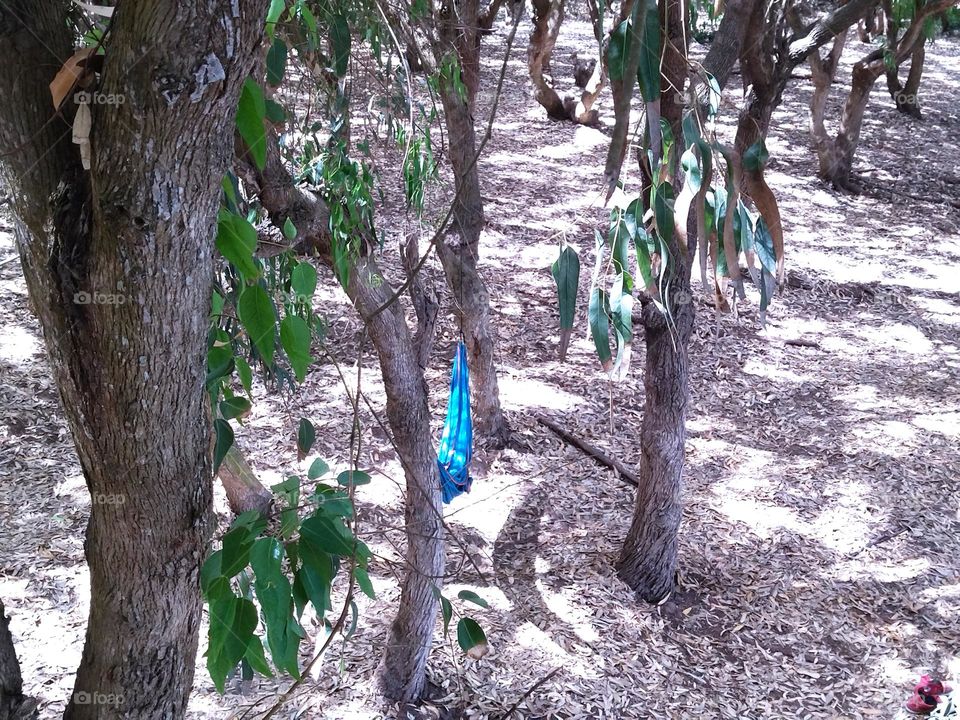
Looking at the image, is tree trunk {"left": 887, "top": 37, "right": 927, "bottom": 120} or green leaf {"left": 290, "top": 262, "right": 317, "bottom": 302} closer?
green leaf {"left": 290, "top": 262, "right": 317, "bottom": 302}

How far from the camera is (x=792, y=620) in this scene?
3.40 metres

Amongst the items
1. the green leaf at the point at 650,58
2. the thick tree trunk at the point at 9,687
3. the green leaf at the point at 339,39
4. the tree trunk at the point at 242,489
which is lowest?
the tree trunk at the point at 242,489

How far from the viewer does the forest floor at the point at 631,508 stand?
3008 mm

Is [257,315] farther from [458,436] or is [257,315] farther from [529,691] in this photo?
[458,436]

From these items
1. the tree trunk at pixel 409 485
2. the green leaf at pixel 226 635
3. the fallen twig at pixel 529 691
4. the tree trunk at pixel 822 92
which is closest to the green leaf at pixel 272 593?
the green leaf at pixel 226 635

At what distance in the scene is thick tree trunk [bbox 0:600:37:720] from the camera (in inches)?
46.3

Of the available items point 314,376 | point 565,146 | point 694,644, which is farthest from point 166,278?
point 565,146

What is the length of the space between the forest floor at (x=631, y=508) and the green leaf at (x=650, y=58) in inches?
24.8

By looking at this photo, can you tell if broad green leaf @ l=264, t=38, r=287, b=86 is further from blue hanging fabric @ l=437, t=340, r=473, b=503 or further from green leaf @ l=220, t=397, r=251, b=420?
blue hanging fabric @ l=437, t=340, r=473, b=503

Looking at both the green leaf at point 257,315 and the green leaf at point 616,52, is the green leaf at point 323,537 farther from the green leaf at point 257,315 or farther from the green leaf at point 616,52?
the green leaf at point 616,52

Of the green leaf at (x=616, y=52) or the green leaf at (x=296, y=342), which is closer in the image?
the green leaf at (x=296, y=342)

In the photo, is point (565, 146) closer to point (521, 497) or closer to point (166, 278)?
point (521, 497)

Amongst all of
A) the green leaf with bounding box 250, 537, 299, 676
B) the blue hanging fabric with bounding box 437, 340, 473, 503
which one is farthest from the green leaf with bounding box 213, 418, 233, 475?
the blue hanging fabric with bounding box 437, 340, 473, 503

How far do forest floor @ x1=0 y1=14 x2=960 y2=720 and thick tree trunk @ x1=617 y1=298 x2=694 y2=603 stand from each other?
0.37 ft
